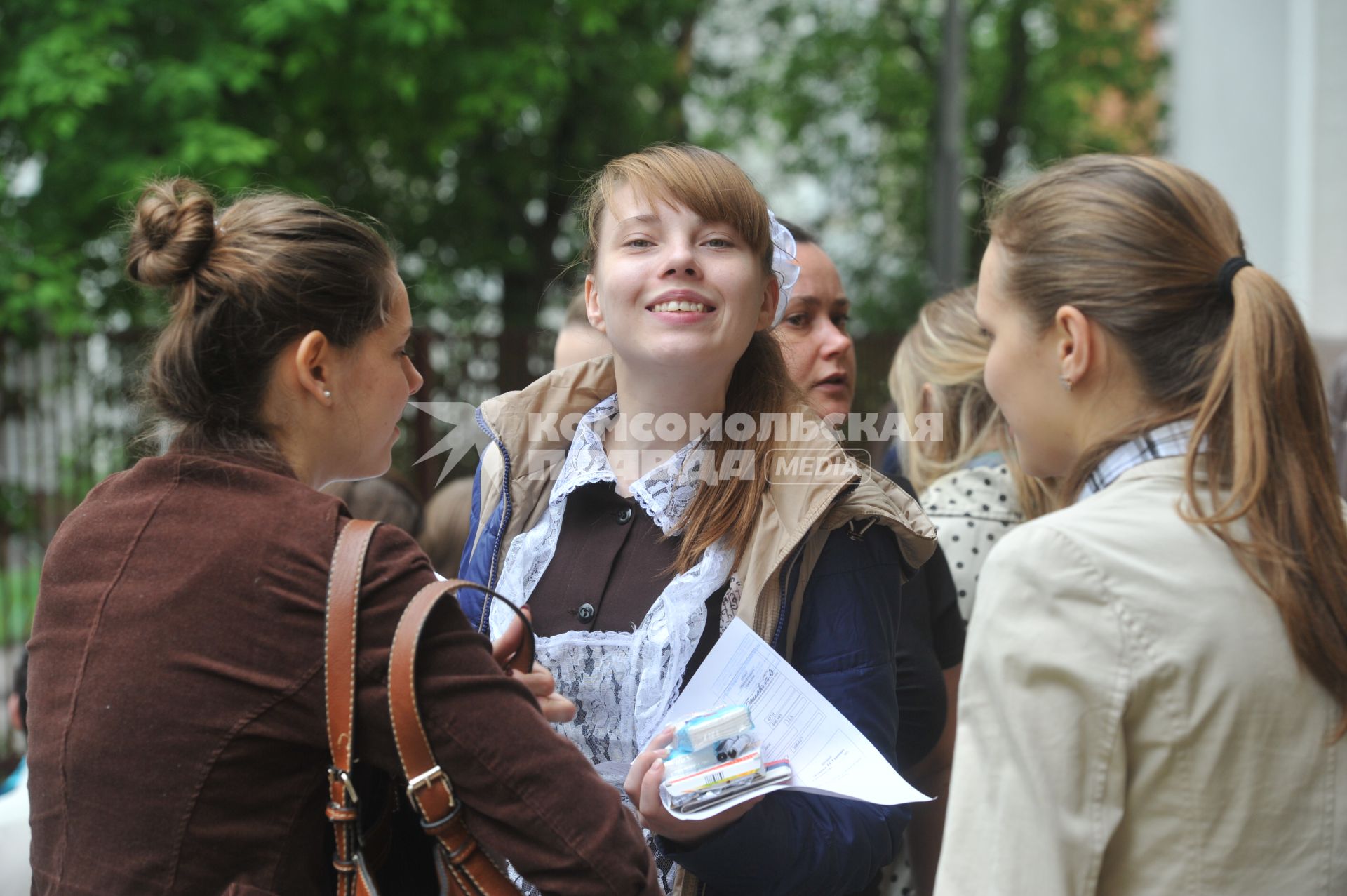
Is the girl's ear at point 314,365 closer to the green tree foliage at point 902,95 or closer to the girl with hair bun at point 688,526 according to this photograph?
the girl with hair bun at point 688,526

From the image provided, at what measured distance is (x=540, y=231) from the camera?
1121 centimetres

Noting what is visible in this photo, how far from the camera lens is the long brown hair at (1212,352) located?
1.41 metres

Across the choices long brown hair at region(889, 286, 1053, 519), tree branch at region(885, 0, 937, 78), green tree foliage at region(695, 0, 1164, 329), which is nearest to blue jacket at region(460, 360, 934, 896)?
long brown hair at region(889, 286, 1053, 519)

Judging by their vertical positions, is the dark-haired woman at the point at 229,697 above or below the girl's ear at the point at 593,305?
below

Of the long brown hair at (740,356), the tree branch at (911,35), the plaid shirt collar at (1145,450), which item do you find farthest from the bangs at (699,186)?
the tree branch at (911,35)

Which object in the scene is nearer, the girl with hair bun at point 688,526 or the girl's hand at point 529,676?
the girl's hand at point 529,676

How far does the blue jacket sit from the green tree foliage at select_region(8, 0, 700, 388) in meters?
4.57

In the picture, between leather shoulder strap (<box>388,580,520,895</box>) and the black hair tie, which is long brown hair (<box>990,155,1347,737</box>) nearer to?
the black hair tie

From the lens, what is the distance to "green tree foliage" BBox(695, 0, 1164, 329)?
1432 centimetres

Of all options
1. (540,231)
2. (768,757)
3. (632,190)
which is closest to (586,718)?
(768,757)

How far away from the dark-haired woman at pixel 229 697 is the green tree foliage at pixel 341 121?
15.9ft

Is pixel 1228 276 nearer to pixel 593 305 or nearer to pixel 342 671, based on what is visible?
pixel 593 305

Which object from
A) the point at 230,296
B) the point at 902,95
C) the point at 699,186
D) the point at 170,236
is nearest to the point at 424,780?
the point at 230,296

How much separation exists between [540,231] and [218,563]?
32.8 feet
